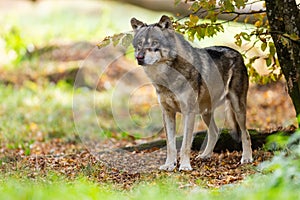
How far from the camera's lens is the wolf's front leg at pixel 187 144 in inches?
280

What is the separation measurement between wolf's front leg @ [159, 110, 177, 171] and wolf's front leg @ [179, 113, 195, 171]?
16 centimetres

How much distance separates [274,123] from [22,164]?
5235 millimetres

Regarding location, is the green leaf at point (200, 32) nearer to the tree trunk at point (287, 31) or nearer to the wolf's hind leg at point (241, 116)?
the tree trunk at point (287, 31)

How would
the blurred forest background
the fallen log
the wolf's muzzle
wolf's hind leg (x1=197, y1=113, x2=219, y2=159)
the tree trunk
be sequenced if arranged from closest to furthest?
the wolf's muzzle → the tree trunk → wolf's hind leg (x1=197, y1=113, x2=219, y2=159) → the fallen log → the blurred forest background

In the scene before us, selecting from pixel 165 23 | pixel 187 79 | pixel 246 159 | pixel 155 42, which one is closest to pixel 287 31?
pixel 187 79

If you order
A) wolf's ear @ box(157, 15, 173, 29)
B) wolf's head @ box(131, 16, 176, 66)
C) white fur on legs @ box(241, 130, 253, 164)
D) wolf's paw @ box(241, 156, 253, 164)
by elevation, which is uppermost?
wolf's ear @ box(157, 15, 173, 29)

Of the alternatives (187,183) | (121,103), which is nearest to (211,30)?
(187,183)

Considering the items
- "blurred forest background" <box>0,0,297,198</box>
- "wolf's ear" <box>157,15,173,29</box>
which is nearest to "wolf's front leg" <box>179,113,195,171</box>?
"blurred forest background" <box>0,0,297,198</box>

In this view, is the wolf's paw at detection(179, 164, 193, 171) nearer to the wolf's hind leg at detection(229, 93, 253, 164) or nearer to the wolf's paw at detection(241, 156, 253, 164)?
the wolf's paw at detection(241, 156, 253, 164)

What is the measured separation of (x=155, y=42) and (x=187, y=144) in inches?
49.3

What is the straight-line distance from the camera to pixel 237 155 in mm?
7934

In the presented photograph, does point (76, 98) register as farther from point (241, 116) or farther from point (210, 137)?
point (241, 116)

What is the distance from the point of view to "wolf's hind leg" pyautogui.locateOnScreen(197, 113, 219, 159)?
7906 mm

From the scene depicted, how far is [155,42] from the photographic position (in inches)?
272
